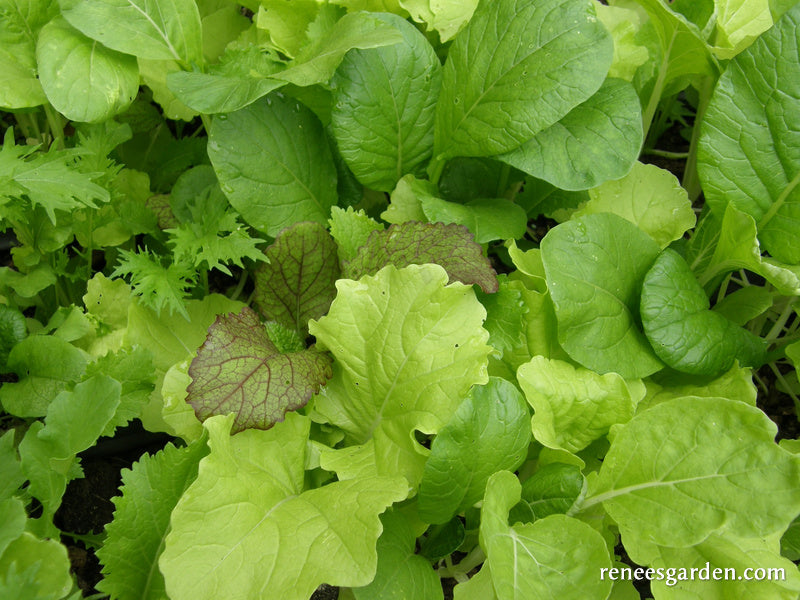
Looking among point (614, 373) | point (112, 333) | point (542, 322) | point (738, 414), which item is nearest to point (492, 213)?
point (542, 322)

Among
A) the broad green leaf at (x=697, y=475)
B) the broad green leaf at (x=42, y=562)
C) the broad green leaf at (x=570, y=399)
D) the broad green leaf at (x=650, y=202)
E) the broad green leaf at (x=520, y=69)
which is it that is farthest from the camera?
the broad green leaf at (x=650, y=202)

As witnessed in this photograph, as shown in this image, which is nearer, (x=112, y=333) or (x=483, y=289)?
(x=483, y=289)

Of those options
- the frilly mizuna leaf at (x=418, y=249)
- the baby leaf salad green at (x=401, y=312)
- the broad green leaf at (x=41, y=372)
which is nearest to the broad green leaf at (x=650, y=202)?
the baby leaf salad green at (x=401, y=312)

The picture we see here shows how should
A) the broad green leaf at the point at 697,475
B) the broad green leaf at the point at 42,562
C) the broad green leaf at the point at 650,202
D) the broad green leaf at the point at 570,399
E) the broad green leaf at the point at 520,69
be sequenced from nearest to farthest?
the broad green leaf at the point at 42,562
the broad green leaf at the point at 697,475
the broad green leaf at the point at 570,399
the broad green leaf at the point at 520,69
the broad green leaf at the point at 650,202

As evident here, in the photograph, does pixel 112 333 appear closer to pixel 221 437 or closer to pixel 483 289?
pixel 221 437

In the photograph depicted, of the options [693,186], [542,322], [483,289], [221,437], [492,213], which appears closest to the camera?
[221,437]

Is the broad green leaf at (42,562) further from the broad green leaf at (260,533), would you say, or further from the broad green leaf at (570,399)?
the broad green leaf at (570,399)

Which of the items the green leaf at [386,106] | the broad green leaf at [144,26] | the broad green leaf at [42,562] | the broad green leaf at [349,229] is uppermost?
the broad green leaf at [144,26]

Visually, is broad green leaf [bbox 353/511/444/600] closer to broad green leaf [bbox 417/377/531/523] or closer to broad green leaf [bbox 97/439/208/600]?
broad green leaf [bbox 417/377/531/523]
